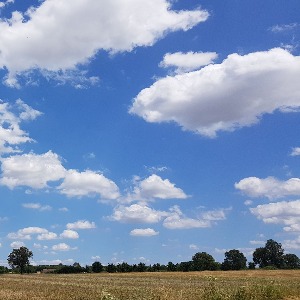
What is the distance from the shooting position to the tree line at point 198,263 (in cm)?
14000

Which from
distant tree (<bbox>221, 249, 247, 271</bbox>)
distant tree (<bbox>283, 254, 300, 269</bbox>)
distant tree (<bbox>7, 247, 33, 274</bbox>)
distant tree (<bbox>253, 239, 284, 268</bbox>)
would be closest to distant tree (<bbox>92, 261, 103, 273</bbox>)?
distant tree (<bbox>7, 247, 33, 274</bbox>)

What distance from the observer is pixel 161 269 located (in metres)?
144

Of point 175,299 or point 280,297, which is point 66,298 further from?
point 280,297

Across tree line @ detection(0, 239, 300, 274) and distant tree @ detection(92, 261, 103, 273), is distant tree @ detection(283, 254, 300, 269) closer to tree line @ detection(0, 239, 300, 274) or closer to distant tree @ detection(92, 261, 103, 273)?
tree line @ detection(0, 239, 300, 274)

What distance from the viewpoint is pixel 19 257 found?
6447 inches

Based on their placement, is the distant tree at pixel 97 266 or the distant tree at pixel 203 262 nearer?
the distant tree at pixel 97 266

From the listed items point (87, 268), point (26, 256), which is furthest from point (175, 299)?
point (26, 256)

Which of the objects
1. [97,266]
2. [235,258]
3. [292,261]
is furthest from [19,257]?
[292,261]

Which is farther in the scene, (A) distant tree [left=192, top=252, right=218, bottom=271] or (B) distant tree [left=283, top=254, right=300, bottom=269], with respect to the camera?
(B) distant tree [left=283, top=254, right=300, bottom=269]

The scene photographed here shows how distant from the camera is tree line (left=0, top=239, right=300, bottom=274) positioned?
14000 centimetres

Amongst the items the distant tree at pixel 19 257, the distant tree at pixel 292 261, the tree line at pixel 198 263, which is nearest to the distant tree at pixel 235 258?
the tree line at pixel 198 263

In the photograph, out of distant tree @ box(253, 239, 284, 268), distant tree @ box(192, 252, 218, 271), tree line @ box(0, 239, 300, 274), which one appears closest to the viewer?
tree line @ box(0, 239, 300, 274)

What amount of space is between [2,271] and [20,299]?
467 ft

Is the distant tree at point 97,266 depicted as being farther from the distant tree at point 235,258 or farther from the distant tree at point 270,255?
the distant tree at point 270,255
